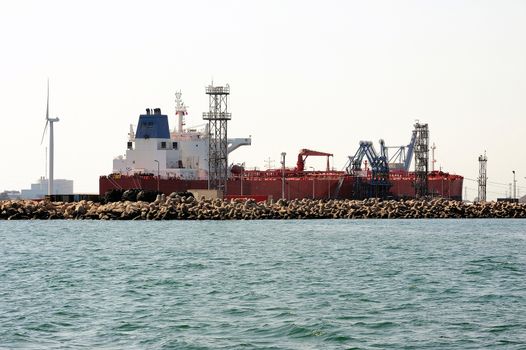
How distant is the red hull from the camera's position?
8838cm

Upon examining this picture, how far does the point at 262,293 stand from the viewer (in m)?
24.2

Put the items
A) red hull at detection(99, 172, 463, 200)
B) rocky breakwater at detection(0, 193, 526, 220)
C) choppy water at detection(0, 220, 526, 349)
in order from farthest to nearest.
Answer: red hull at detection(99, 172, 463, 200) < rocky breakwater at detection(0, 193, 526, 220) < choppy water at detection(0, 220, 526, 349)

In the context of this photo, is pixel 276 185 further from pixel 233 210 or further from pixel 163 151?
pixel 233 210

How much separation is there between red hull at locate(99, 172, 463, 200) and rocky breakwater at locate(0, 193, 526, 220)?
14096mm

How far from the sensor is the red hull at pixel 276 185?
8838 centimetres

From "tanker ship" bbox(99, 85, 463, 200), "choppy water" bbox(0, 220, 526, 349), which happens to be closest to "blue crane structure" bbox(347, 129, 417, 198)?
"tanker ship" bbox(99, 85, 463, 200)

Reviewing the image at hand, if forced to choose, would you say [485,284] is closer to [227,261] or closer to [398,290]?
[398,290]

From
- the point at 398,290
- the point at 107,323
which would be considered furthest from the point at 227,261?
the point at 107,323

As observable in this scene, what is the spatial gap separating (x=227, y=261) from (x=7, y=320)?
13660 millimetres

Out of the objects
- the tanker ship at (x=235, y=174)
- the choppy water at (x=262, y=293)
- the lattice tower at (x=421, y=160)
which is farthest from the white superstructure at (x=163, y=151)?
the choppy water at (x=262, y=293)

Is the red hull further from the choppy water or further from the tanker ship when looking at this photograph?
the choppy water

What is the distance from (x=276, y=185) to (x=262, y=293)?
223ft

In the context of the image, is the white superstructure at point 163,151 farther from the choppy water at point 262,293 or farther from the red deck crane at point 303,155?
the choppy water at point 262,293

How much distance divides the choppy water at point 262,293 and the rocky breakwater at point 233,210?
66.5 ft
